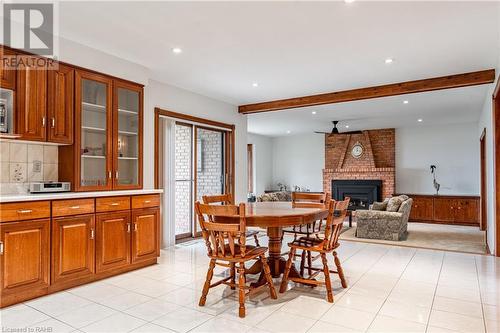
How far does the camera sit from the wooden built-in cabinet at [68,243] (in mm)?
2789

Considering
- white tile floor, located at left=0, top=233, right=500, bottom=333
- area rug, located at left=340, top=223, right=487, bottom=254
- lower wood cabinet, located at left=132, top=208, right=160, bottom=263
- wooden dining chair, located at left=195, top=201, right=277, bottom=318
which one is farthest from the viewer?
area rug, located at left=340, top=223, right=487, bottom=254

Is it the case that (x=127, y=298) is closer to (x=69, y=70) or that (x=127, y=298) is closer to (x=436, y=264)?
(x=69, y=70)

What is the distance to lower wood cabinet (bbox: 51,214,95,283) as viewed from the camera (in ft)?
10.2

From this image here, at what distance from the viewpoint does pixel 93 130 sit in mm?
3715

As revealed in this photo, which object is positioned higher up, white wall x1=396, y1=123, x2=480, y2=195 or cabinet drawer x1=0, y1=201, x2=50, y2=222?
white wall x1=396, y1=123, x2=480, y2=195

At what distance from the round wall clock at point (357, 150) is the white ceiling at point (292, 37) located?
4.95 meters

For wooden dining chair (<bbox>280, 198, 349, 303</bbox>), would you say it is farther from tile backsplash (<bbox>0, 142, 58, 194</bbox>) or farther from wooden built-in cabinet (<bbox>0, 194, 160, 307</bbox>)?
tile backsplash (<bbox>0, 142, 58, 194</bbox>)

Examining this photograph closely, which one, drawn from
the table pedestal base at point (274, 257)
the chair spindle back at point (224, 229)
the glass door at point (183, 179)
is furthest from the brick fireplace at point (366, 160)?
the chair spindle back at point (224, 229)

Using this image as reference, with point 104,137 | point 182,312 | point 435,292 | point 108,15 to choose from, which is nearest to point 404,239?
point 435,292

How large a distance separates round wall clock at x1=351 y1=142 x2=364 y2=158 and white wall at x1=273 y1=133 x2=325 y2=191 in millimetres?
995

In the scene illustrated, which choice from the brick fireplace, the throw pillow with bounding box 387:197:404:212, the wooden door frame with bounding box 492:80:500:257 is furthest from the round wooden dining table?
the brick fireplace

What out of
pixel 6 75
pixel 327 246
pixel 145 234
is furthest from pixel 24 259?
pixel 327 246

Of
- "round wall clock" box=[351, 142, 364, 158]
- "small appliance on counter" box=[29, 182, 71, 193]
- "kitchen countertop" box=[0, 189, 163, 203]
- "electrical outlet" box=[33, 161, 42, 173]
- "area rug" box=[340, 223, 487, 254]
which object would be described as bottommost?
"area rug" box=[340, 223, 487, 254]

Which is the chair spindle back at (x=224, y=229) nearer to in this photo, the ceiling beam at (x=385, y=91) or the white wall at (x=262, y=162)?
the ceiling beam at (x=385, y=91)
